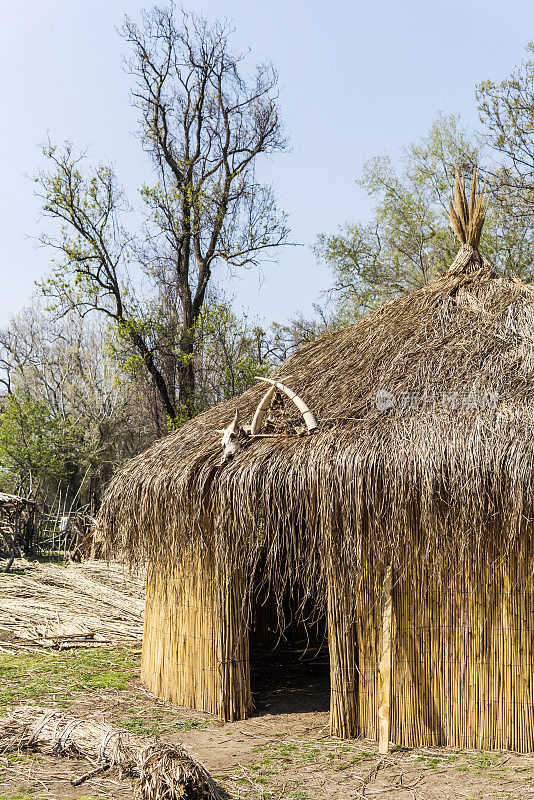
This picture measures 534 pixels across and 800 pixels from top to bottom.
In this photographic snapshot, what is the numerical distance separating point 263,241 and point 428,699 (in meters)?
15.9

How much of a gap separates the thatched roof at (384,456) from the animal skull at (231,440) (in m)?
0.07

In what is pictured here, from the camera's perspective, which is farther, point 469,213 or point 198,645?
point 469,213

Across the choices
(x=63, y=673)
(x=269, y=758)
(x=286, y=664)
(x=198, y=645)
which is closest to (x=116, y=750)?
(x=269, y=758)

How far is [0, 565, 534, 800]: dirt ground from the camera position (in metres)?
4.54

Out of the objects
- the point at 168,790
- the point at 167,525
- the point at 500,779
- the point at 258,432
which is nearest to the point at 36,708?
the point at 167,525

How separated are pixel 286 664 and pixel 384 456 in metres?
3.72

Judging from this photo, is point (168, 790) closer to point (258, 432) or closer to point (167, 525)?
point (167, 525)

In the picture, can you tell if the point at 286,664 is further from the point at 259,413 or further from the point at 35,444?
the point at 35,444

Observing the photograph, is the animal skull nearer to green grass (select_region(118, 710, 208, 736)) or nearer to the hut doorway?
the hut doorway

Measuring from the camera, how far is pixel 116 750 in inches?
198

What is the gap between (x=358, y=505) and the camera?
5.30 meters

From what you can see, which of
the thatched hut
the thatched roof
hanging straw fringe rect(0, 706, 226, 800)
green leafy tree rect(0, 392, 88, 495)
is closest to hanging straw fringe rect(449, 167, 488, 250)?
the thatched roof

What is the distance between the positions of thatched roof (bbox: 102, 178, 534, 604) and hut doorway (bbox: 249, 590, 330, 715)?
2.89 feet

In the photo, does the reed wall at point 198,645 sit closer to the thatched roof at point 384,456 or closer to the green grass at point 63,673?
the thatched roof at point 384,456
